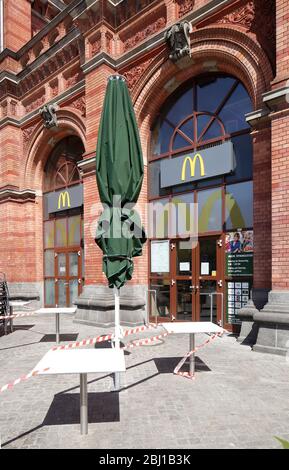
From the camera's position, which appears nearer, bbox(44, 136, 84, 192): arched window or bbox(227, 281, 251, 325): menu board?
bbox(227, 281, 251, 325): menu board

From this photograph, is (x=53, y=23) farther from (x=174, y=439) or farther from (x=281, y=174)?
(x=174, y=439)

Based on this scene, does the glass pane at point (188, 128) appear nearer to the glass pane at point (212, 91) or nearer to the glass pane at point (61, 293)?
the glass pane at point (212, 91)

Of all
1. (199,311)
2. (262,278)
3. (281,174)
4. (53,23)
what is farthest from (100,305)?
(53,23)

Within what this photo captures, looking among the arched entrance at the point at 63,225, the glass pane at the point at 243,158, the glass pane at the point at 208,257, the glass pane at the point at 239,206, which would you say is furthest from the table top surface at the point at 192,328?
the arched entrance at the point at 63,225

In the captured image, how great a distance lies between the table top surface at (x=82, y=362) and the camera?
110 inches

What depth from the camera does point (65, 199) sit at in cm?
1102

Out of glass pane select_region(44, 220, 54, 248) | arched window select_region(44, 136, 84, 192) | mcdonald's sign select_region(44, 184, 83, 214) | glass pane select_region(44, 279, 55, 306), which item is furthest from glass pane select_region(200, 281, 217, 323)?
glass pane select_region(44, 220, 54, 248)

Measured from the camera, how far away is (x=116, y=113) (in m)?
4.53

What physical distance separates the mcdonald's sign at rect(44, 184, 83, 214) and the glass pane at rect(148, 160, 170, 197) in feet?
9.06

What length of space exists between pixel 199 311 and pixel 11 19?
12.3 meters

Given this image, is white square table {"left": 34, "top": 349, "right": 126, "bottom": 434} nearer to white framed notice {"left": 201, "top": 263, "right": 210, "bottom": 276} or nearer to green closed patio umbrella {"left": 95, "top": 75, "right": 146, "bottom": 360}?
green closed patio umbrella {"left": 95, "top": 75, "right": 146, "bottom": 360}

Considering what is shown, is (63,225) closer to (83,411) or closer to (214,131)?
(214,131)

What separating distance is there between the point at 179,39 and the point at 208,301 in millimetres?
6027

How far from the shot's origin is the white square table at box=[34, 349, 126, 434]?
2.80m
